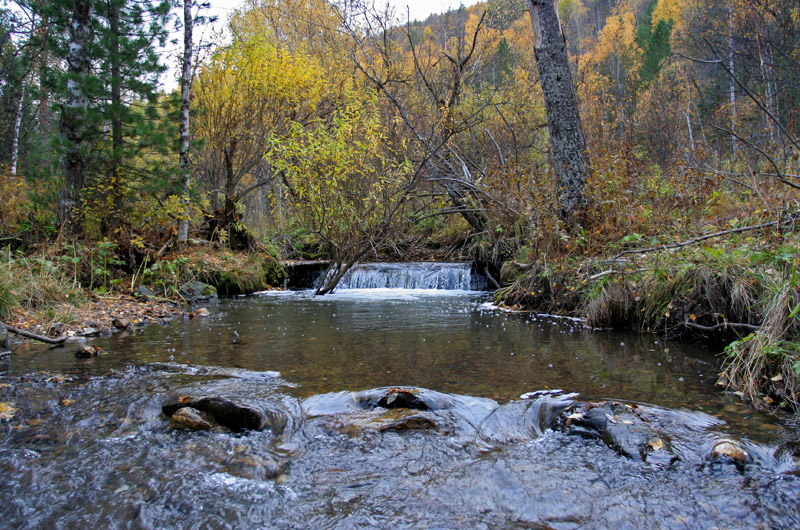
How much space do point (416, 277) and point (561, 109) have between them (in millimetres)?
5405

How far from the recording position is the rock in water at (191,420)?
2.83 metres

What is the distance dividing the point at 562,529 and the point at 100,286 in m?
8.36

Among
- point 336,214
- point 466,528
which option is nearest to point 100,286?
point 336,214

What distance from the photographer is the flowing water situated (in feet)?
6.55

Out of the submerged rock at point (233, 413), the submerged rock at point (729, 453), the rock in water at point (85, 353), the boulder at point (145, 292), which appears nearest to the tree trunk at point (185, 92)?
the boulder at point (145, 292)

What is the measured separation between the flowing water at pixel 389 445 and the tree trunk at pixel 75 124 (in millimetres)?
4223

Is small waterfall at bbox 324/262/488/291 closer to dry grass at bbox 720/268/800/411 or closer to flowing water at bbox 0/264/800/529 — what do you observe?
flowing water at bbox 0/264/800/529

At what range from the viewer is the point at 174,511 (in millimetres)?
1995

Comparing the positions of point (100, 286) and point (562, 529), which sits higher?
point (100, 286)

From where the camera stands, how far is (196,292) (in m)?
9.29

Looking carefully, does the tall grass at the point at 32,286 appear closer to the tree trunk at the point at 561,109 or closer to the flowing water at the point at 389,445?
the flowing water at the point at 389,445

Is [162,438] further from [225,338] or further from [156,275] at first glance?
[156,275]

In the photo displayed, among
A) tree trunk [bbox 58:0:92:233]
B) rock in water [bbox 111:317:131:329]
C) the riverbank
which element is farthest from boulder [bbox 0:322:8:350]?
tree trunk [bbox 58:0:92:233]

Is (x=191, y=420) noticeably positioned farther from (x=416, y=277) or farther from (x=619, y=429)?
(x=416, y=277)
